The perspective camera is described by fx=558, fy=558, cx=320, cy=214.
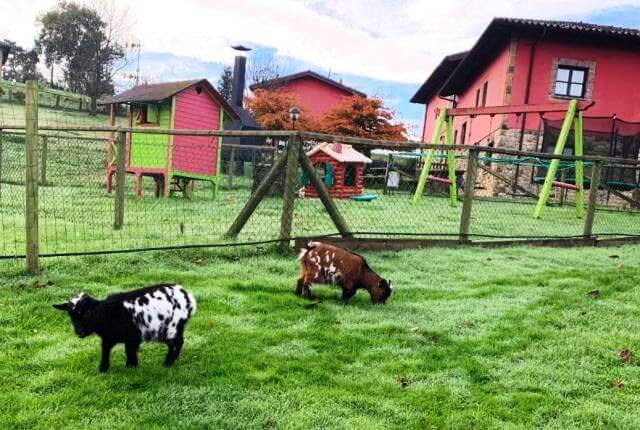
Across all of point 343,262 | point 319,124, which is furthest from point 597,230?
point 319,124

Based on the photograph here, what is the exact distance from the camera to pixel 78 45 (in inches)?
1551

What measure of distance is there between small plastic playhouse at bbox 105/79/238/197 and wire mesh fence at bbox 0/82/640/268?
0.17 ft

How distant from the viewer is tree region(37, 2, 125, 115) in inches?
1529

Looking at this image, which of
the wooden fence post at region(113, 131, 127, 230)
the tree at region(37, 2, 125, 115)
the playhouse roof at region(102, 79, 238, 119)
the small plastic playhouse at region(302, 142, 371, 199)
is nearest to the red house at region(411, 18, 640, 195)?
the small plastic playhouse at region(302, 142, 371, 199)

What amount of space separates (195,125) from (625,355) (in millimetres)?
12438

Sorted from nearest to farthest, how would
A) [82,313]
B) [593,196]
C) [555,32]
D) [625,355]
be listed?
[82,313], [625,355], [593,196], [555,32]

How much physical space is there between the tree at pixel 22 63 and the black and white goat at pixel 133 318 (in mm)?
44880

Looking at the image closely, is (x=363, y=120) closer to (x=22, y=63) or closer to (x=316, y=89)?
(x=316, y=89)

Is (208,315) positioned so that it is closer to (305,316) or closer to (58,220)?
(305,316)

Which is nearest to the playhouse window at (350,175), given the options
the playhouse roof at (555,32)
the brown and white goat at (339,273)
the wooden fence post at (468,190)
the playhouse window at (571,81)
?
the wooden fence post at (468,190)

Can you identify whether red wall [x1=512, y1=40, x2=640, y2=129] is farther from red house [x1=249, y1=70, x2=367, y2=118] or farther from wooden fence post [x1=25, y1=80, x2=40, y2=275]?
wooden fence post [x1=25, y1=80, x2=40, y2=275]

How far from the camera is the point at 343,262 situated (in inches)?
213

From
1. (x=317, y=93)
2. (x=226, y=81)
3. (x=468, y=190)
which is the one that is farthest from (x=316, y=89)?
(x=468, y=190)

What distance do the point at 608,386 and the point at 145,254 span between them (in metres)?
4.80
